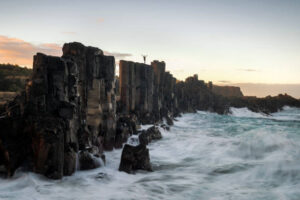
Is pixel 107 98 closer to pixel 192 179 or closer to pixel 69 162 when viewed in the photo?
pixel 69 162

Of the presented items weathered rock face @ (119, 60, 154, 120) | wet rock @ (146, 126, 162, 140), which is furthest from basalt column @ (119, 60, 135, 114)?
wet rock @ (146, 126, 162, 140)

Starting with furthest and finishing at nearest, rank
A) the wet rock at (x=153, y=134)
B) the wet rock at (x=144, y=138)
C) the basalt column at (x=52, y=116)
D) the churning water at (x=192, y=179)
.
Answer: the wet rock at (x=153, y=134)
the wet rock at (x=144, y=138)
the basalt column at (x=52, y=116)
the churning water at (x=192, y=179)

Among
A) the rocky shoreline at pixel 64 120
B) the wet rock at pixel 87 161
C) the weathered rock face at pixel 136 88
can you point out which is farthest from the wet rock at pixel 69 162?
the weathered rock face at pixel 136 88

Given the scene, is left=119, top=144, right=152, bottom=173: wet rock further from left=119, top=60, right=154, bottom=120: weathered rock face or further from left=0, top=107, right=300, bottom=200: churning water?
left=119, top=60, right=154, bottom=120: weathered rock face

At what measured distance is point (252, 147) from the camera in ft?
50.2

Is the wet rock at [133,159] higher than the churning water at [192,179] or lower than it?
higher

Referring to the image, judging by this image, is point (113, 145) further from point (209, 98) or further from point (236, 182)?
point (209, 98)

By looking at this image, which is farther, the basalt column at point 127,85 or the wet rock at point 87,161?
the basalt column at point 127,85

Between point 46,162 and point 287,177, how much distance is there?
904cm

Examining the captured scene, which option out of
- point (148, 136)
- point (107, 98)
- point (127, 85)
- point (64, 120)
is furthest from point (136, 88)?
point (64, 120)

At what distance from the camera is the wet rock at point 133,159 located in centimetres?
1015

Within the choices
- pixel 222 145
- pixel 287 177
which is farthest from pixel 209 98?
pixel 287 177

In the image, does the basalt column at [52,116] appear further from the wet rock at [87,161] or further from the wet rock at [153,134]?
the wet rock at [153,134]

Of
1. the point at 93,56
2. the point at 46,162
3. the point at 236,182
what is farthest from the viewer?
the point at 93,56
